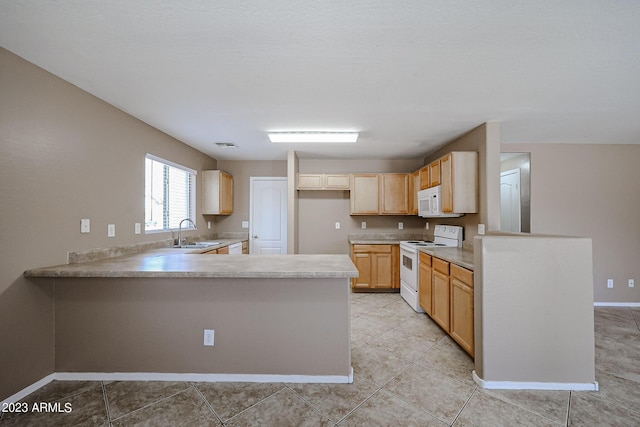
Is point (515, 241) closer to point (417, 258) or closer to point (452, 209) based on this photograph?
point (452, 209)

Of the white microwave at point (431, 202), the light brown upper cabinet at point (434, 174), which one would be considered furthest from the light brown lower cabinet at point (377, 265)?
the light brown upper cabinet at point (434, 174)

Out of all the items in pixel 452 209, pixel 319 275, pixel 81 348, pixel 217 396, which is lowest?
pixel 217 396

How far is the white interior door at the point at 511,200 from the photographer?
4.41 metres

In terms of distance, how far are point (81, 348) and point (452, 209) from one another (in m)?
3.96

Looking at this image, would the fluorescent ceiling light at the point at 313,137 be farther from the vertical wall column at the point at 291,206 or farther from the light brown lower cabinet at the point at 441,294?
the light brown lower cabinet at the point at 441,294

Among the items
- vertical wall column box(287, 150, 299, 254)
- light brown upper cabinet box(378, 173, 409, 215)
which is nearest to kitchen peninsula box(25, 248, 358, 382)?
vertical wall column box(287, 150, 299, 254)

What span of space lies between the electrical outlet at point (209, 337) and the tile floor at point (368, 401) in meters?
0.31

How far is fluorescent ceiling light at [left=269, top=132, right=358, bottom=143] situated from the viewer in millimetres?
3402

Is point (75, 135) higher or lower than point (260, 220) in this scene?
higher

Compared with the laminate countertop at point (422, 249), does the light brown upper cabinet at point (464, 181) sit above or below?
above

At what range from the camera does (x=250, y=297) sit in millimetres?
2090

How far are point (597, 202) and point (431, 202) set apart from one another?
2.51m

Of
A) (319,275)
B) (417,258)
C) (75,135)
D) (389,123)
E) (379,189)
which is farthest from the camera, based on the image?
(379,189)

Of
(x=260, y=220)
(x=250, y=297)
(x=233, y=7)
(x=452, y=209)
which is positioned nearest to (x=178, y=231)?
(x=260, y=220)
